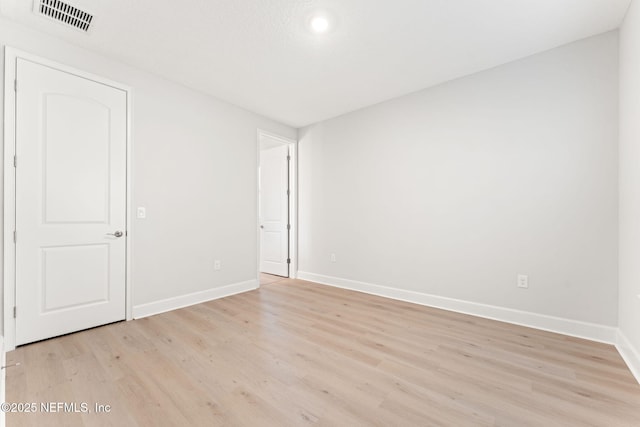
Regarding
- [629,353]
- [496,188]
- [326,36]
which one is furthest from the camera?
[496,188]

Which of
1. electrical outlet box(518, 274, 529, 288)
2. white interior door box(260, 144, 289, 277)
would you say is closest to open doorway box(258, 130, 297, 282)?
A: white interior door box(260, 144, 289, 277)

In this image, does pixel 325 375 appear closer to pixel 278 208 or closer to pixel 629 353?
pixel 629 353

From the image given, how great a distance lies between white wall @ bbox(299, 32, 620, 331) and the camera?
240cm

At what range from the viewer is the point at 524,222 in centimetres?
272

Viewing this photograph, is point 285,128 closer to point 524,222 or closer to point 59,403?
point 524,222

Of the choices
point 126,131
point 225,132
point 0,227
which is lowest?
point 0,227

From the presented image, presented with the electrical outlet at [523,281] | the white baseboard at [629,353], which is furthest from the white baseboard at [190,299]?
the white baseboard at [629,353]

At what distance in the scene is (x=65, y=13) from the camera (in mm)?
2141

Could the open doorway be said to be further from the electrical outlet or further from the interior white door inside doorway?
the electrical outlet

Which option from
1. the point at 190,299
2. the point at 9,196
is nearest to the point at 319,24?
the point at 9,196

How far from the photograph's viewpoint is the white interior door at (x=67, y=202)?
7.44ft

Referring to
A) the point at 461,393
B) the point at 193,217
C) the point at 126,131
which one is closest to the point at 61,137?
the point at 126,131

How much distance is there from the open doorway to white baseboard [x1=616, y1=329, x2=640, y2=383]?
3828mm

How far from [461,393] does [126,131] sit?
3.61 meters
